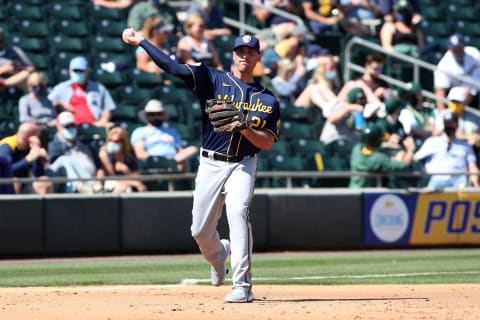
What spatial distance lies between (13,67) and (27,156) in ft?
6.03

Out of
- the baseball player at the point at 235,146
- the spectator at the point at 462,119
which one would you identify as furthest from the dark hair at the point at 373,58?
the baseball player at the point at 235,146

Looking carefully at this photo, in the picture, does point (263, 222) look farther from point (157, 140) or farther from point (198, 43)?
point (198, 43)

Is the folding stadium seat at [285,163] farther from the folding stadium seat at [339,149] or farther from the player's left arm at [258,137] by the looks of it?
the player's left arm at [258,137]

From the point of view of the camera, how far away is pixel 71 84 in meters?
14.3

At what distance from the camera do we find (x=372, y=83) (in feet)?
53.5

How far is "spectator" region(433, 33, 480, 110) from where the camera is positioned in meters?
17.2

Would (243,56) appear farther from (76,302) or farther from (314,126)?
(314,126)

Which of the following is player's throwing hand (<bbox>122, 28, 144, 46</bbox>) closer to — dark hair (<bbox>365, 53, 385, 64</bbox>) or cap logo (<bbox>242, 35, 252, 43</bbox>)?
cap logo (<bbox>242, 35, 252, 43</bbox>)

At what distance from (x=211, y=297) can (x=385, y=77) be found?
9.48m

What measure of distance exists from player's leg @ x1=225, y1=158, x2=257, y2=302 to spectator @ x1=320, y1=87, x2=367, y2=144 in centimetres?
710

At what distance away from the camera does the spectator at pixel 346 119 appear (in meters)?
15.3

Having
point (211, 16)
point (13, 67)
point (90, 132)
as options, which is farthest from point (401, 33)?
point (13, 67)

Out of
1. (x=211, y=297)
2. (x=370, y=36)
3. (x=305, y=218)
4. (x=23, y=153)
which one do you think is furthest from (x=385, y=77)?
(x=211, y=297)

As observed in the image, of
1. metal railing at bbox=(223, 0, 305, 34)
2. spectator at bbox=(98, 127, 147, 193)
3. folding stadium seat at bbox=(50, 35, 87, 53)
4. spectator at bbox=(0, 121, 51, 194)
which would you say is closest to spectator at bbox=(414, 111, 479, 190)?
metal railing at bbox=(223, 0, 305, 34)
